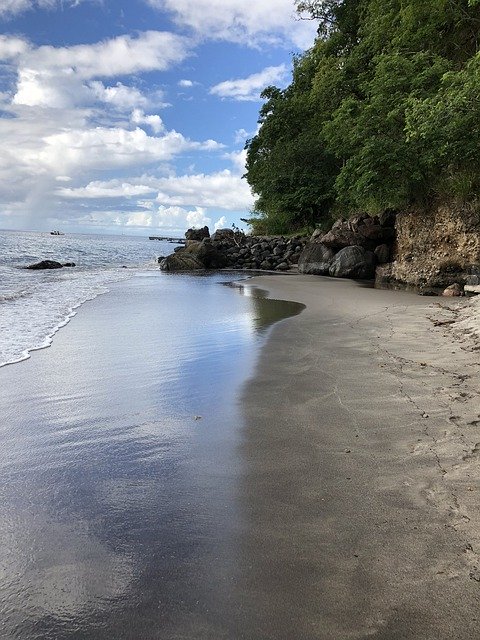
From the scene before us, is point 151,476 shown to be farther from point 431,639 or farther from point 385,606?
point 431,639

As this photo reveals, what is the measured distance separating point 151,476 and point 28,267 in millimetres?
29308

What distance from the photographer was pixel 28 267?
29.1 meters

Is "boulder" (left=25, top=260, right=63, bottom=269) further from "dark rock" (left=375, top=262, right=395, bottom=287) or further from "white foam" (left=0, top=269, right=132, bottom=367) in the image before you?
"dark rock" (left=375, top=262, right=395, bottom=287)

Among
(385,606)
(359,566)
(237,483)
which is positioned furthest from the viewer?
(237,483)

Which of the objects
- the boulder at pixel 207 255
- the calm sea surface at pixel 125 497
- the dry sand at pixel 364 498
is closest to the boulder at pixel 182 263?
the boulder at pixel 207 255

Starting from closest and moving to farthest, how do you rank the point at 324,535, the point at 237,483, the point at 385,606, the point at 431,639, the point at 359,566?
1. the point at 431,639
2. the point at 385,606
3. the point at 359,566
4. the point at 324,535
5. the point at 237,483

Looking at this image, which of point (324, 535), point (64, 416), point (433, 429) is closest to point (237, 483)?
point (324, 535)

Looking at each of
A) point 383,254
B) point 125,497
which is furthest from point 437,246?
point 125,497

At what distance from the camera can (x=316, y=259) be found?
2273 centimetres

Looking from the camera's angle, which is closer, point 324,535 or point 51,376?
point 324,535

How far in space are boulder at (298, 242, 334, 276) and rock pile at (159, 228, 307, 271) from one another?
3.17 metres

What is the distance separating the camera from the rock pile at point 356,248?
66.7 feet

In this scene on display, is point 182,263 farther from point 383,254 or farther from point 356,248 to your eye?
point 383,254

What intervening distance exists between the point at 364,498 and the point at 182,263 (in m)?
25.6
